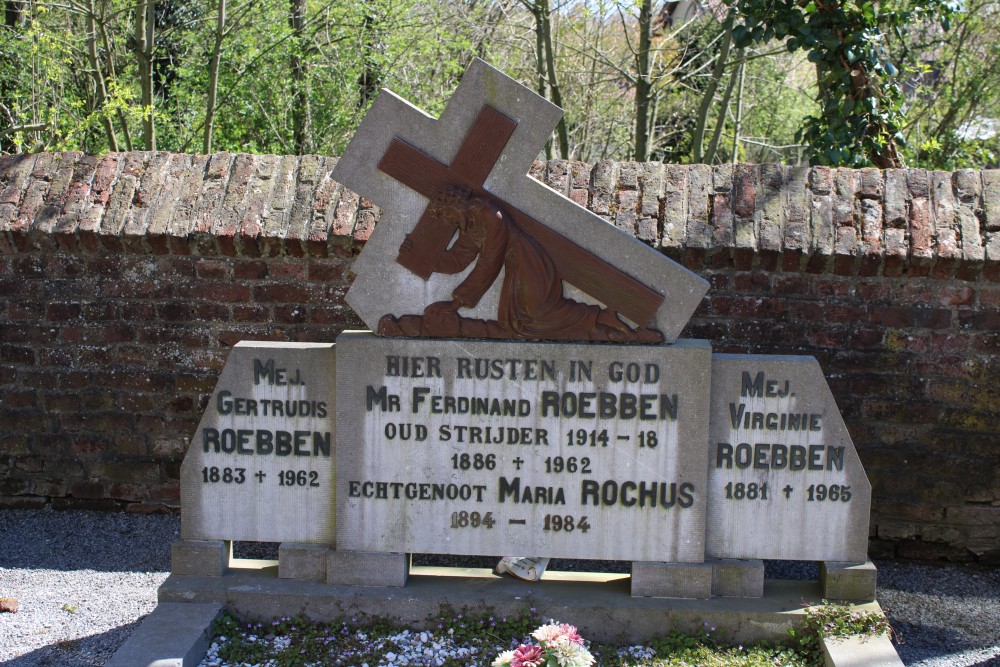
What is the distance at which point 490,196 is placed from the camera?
3.80m

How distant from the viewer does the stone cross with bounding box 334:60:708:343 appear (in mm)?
3734

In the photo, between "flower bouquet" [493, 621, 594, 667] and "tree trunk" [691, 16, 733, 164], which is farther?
"tree trunk" [691, 16, 733, 164]

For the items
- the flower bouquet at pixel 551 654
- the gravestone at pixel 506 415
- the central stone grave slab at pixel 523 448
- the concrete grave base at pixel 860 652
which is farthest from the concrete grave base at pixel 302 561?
the concrete grave base at pixel 860 652

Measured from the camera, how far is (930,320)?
15.6 ft

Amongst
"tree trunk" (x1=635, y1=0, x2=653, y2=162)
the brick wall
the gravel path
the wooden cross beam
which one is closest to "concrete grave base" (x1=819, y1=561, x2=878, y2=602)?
the gravel path

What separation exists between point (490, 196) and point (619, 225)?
3.59ft

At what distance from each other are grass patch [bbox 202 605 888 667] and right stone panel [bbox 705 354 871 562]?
1.03 feet

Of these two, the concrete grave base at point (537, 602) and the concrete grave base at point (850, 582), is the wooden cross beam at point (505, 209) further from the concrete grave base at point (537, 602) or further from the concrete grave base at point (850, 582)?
the concrete grave base at point (850, 582)

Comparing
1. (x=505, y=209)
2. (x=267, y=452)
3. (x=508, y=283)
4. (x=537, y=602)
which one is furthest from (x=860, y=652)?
(x=267, y=452)

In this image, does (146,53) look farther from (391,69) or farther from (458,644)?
(458,644)

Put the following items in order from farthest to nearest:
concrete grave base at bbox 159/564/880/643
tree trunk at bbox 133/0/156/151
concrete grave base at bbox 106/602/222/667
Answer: tree trunk at bbox 133/0/156/151, concrete grave base at bbox 159/564/880/643, concrete grave base at bbox 106/602/222/667

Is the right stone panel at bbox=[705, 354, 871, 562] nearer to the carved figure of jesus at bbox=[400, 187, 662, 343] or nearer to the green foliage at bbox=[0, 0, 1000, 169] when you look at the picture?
the carved figure of jesus at bbox=[400, 187, 662, 343]

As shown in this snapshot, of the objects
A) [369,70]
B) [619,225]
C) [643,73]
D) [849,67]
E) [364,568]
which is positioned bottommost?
[364,568]

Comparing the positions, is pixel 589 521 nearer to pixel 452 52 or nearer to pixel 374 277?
pixel 374 277
